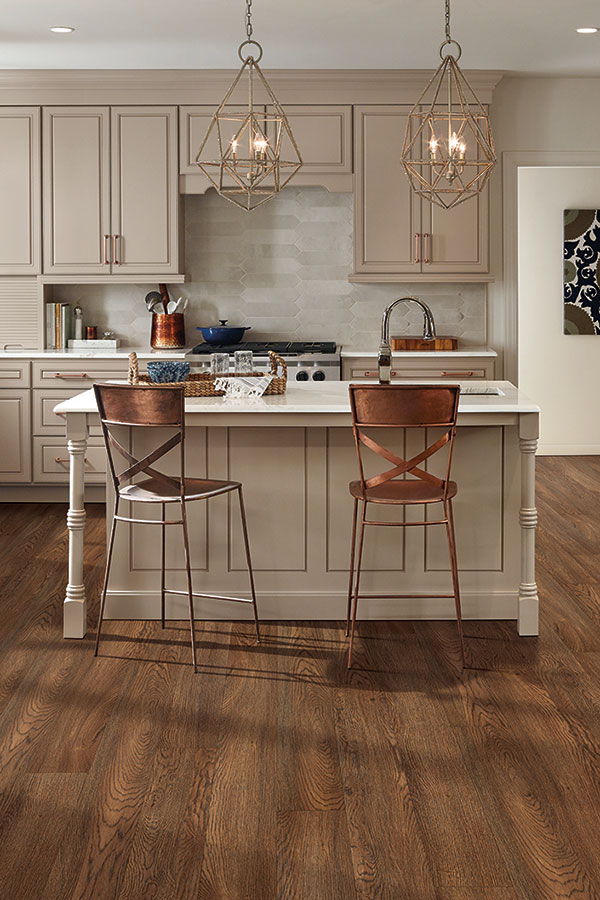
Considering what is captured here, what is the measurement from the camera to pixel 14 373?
19.6ft

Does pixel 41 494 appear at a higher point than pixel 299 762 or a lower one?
higher

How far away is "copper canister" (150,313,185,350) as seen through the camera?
6.22m

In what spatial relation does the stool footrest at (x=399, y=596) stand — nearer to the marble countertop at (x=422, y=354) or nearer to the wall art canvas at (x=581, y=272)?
the marble countertop at (x=422, y=354)

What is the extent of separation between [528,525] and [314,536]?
2.78ft

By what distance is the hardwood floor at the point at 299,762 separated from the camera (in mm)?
2186

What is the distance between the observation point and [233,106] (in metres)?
5.92

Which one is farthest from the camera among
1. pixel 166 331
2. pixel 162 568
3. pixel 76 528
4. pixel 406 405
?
pixel 166 331

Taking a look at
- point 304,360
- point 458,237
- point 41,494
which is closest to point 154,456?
point 304,360

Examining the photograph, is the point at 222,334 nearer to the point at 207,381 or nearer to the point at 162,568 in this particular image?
the point at 207,381

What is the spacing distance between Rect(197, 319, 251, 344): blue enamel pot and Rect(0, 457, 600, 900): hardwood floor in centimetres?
255

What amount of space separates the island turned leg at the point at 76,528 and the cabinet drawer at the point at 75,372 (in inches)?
91.4

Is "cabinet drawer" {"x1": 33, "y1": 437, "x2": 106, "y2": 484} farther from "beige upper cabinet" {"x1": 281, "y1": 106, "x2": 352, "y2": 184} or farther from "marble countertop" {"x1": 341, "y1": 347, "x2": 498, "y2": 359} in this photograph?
"beige upper cabinet" {"x1": 281, "y1": 106, "x2": 352, "y2": 184}

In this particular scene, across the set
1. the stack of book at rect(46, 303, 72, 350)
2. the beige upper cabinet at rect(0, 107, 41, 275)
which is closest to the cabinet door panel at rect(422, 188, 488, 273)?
the stack of book at rect(46, 303, 72, 350)

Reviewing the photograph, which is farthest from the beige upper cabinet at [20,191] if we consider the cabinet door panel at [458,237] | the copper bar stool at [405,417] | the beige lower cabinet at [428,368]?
the copper bar stool at [405,417]
